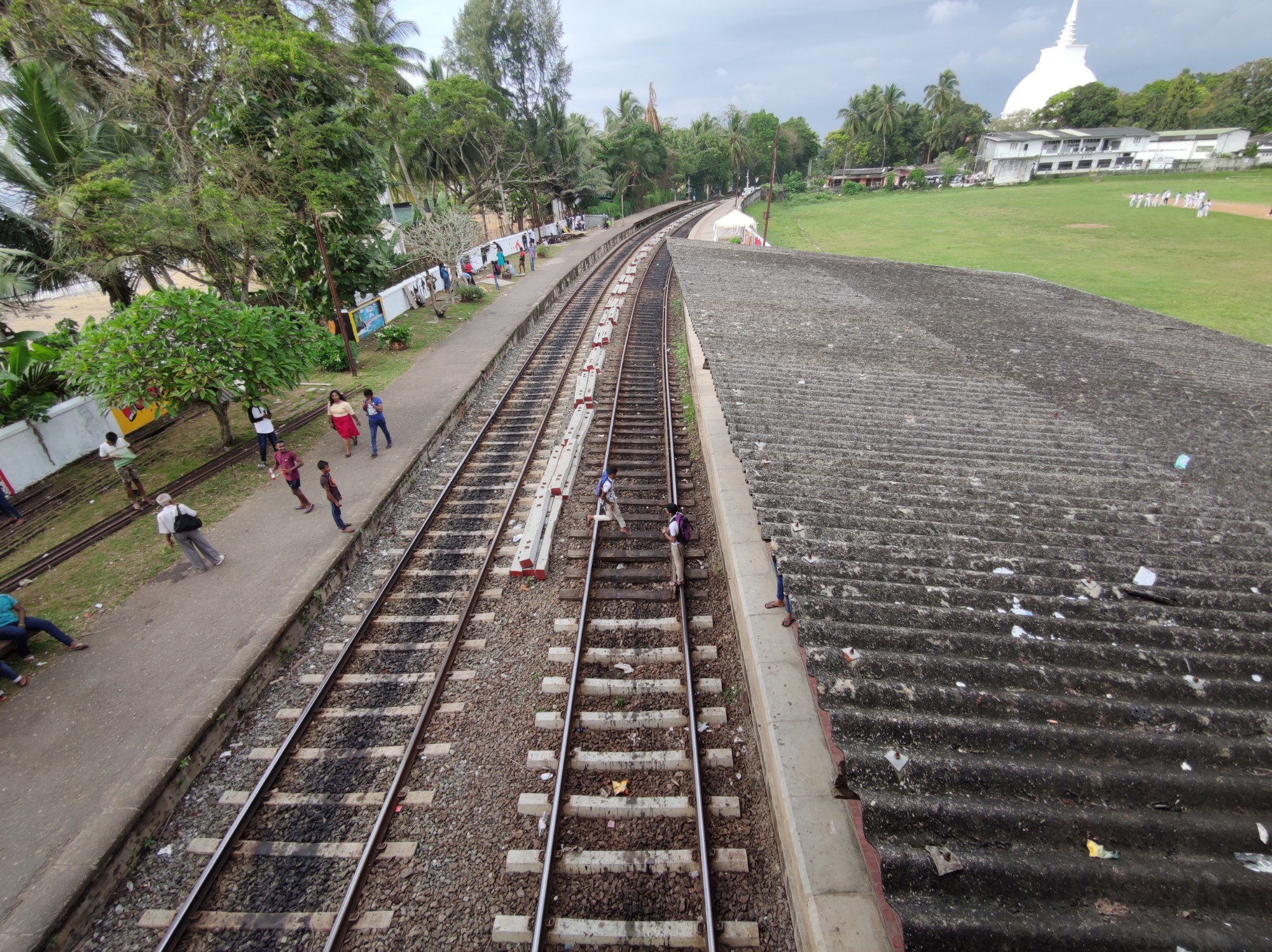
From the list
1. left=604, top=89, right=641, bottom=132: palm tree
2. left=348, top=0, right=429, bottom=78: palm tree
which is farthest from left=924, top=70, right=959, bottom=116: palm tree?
left=348, top=0, right=429, bottom=78: palm tree

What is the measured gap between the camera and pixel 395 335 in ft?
63.7

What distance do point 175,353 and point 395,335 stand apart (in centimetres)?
903

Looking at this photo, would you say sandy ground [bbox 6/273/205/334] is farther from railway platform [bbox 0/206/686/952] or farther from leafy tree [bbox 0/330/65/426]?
Answer: railway platform [bbox 0/206/686/952]

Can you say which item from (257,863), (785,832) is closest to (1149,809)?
(785,832)

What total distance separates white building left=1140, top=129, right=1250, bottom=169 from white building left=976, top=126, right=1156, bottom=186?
5.34ft

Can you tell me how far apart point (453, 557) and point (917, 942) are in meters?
8.04

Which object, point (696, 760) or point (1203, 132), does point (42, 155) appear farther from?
point (1203, 132)

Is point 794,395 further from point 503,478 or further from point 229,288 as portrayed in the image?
point 229,288

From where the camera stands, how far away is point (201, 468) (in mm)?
12320

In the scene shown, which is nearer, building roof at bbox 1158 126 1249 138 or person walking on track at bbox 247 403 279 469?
person walking on track at bbox 247 403 279 469

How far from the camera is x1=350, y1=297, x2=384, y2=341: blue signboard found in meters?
19.8

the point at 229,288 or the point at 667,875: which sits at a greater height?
the point at 229,288

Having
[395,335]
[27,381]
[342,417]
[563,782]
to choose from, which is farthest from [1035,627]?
[395,335]

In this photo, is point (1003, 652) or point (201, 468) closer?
point (1003, 652)
